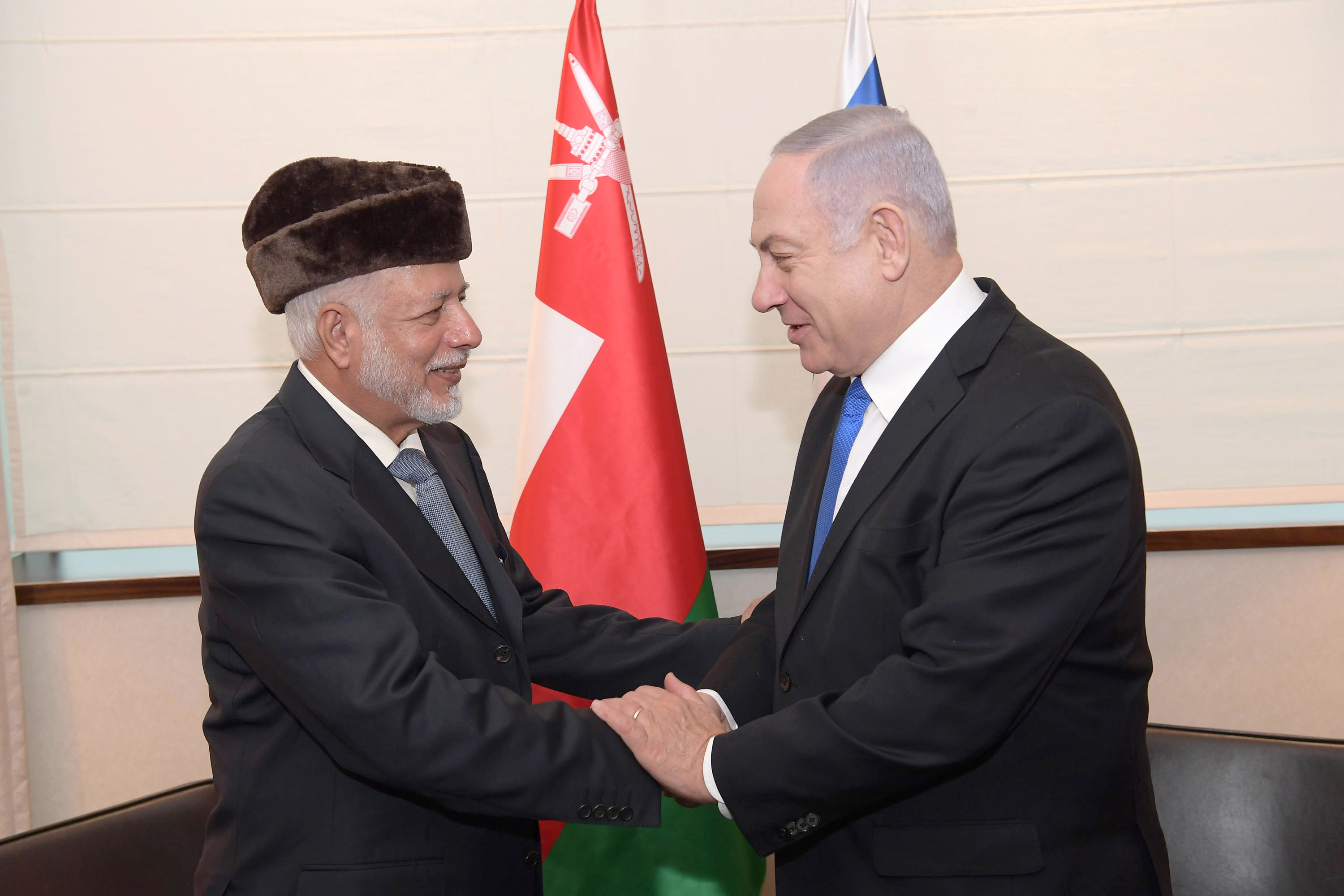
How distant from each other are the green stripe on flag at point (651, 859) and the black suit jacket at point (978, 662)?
0.94 meters

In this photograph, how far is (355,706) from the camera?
1.57 metres

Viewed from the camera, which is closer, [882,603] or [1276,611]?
[882,603]

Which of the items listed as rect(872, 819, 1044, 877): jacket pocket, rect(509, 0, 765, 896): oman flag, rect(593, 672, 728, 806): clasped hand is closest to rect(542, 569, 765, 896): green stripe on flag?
rect(509, 0, 765, 896): oman flag

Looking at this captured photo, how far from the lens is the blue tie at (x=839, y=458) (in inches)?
72.6

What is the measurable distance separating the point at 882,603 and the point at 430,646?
0.73m

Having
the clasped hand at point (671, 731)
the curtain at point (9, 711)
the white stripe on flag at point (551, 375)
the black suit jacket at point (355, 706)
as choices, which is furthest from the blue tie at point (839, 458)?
the curtain at point (9, 711)

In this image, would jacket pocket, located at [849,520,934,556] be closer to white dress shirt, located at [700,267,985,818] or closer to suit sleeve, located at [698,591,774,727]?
white dress shirt, located at [700,267,985,818]

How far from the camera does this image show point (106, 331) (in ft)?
10.5

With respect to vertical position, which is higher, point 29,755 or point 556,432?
point 556,432

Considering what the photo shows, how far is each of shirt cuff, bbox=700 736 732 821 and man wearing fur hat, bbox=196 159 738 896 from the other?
109 mm

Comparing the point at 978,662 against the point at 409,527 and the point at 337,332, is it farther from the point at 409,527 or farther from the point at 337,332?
the point at 337,332

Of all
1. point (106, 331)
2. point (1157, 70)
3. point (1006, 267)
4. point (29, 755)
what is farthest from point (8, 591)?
point (1157, 70)

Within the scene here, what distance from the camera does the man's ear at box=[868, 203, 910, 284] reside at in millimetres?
1724

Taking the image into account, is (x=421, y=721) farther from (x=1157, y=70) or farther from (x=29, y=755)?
(x=1157, y=70)
